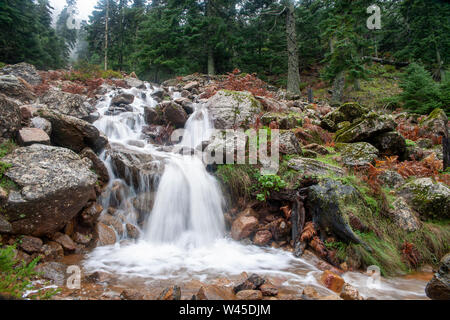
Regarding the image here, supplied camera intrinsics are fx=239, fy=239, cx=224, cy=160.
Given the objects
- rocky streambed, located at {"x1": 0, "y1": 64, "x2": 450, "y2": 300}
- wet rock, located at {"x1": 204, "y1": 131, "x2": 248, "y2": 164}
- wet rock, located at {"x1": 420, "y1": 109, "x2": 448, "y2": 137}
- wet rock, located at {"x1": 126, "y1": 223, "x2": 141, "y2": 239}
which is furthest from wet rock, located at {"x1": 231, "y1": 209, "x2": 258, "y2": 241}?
wet rock, located at {"x1": 420, "y1": 109, "x2": 448, "y2": 137}

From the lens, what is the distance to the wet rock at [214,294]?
119 inches

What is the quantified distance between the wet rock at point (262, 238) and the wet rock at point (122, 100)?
8.76 metres

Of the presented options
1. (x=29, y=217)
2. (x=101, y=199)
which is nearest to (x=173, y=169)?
(x=101, y=199)

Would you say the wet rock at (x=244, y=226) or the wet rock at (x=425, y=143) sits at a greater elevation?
the wet rock at (x=425, y=143)

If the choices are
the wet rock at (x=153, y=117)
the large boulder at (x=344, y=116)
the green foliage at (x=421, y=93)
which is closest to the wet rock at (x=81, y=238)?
the wet rock at (x=153, y=117)

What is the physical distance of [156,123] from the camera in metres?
9.75

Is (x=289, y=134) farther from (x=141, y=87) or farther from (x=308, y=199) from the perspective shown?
A: (x=141, y=87)

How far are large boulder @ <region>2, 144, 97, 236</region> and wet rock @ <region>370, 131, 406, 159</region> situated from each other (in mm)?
7752

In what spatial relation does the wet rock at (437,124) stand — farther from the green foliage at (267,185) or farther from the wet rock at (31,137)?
the wet rock at (31,137)

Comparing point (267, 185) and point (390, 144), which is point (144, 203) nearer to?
point (267, 185)

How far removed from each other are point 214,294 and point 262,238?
232 cm

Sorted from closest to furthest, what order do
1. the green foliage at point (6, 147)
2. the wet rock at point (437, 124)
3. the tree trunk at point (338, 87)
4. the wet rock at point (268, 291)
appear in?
1. the wet rock at point (268, 291)
2. the green foliage at point (6, 147)
3. the wet rock at point (437, 124)
4. the tree trunk at point (338, 87)

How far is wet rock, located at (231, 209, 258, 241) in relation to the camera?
5.34m
